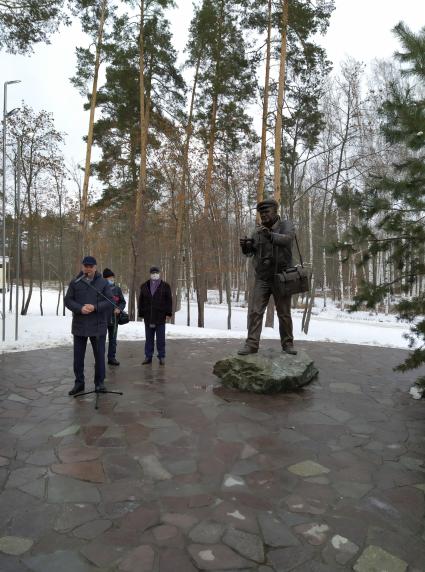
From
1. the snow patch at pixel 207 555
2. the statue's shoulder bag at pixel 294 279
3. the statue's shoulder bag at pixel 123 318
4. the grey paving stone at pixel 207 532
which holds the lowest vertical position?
the snow patch at pixel 207 555

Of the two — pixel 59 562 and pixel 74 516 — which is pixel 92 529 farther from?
pixel 59 562

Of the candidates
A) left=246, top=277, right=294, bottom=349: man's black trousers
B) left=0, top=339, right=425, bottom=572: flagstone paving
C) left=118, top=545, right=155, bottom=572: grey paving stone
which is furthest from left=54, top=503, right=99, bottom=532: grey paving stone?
left=246, top=277, right=294, bottom=349: man's black trousers

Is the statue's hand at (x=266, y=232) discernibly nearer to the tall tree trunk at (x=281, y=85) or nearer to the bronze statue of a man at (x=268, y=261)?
the bronze statue of a man at (x=268, y=261)

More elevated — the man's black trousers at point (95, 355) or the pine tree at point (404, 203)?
the pine tree at point (404, 203)

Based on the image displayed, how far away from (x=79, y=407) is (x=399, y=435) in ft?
12.3

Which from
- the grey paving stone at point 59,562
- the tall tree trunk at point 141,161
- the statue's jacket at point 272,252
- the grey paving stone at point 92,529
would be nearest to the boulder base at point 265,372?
the statue's jacket at point 272,252

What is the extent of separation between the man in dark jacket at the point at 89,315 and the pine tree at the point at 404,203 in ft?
11.3

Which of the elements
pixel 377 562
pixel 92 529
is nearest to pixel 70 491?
pixel 92 529

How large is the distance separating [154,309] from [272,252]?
2.45 metres

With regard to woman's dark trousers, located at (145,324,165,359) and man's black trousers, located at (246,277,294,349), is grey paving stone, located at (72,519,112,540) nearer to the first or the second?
man's black trousers, located at (246,277,294,349)

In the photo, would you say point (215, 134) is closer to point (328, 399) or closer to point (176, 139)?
point (176, 139)

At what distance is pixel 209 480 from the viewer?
3.08 m

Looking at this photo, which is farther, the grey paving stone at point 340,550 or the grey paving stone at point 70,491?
the grey paving stone at point 70,491

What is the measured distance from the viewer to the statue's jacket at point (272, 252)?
5875 mm
